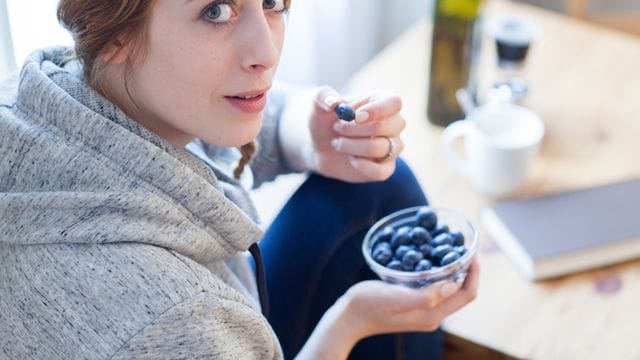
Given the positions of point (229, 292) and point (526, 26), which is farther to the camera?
point (526, 26)

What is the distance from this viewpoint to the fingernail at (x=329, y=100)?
1.07 m

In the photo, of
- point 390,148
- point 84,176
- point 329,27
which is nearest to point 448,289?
point 390,148

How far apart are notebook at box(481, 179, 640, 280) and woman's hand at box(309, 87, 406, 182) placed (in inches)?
8.7

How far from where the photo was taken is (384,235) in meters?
1.07

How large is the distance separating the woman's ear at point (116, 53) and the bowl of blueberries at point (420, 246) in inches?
14.9

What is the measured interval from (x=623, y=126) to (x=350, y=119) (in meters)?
0.60

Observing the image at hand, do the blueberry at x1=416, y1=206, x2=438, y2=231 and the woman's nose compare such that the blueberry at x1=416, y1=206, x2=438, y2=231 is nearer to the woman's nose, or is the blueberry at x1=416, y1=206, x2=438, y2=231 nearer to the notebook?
the notebook

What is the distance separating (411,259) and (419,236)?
0.04 m

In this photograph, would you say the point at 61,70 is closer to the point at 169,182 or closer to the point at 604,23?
the point at 169,182

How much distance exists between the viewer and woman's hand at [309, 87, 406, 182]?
1.03m

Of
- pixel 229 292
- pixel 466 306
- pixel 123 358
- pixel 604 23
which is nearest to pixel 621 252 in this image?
pixel 466 306

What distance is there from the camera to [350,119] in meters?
1.03

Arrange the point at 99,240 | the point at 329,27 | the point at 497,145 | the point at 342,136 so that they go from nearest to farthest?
the point at 99,240 → the point at 342,136 → the point at 497,145 → the point at 329,27

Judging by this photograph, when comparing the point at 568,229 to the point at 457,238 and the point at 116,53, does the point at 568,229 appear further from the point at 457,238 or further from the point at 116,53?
the point at 116,53
